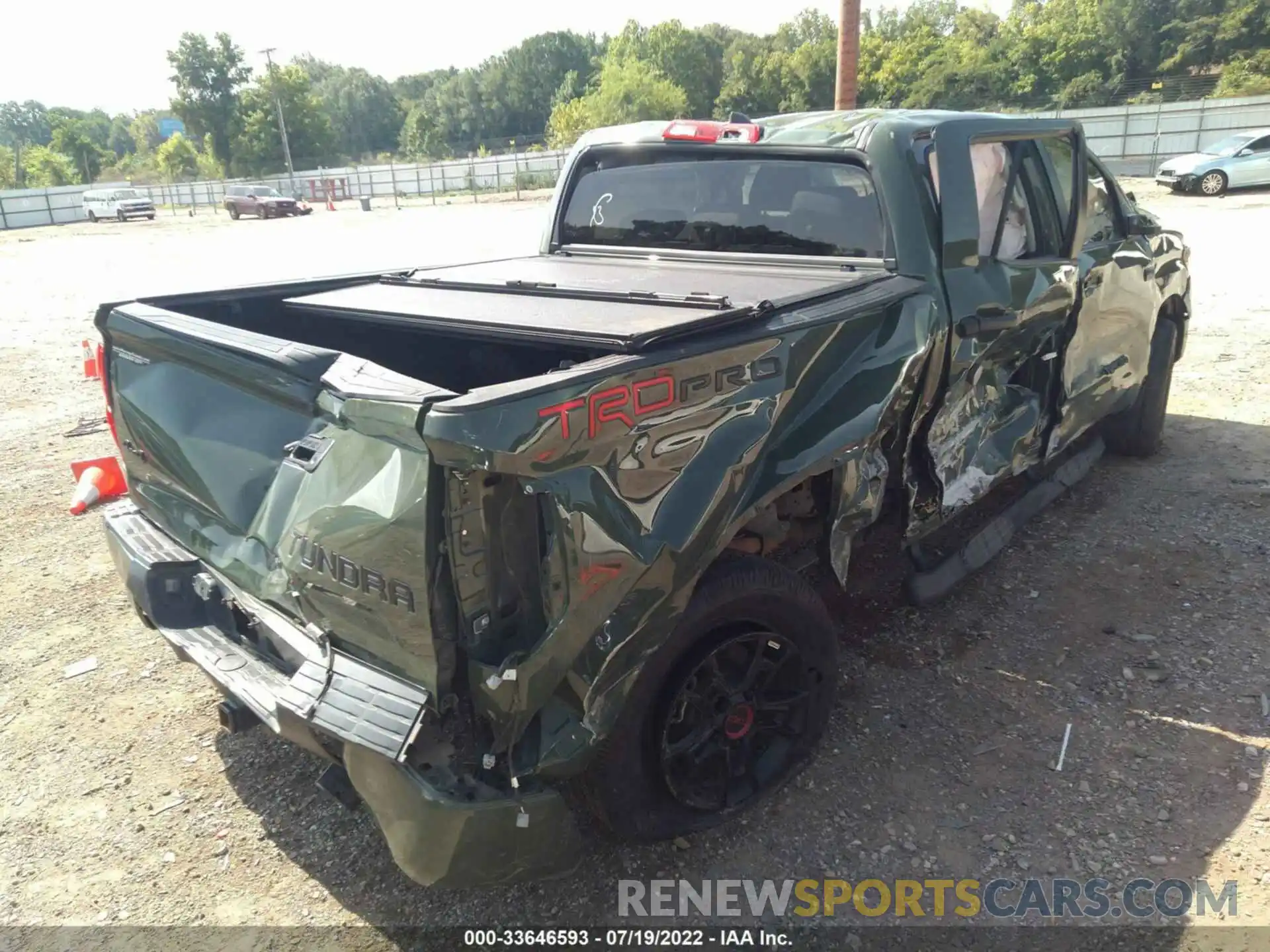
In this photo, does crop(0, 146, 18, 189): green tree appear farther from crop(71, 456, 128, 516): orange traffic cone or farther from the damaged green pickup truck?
the damaged green pickup truck

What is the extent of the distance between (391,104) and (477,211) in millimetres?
86385

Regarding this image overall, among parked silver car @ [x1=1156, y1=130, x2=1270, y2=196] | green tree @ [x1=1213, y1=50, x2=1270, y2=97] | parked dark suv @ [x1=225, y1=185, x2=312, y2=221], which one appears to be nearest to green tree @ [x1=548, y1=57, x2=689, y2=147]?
parked dark suv @ [x1=225, y1=185, x2=312, y2=221]

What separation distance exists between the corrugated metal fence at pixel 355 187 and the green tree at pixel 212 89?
1297 cm

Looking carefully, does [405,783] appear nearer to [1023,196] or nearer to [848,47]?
[1023,196]

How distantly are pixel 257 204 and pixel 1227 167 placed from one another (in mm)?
35464

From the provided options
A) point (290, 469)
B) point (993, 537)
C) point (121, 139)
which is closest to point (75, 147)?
point (121, 139)

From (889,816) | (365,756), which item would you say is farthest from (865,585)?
(365,756)

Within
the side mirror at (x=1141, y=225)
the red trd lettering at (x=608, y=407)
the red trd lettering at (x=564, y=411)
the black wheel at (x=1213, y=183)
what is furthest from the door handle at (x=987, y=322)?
the black wheel at (x=1213, y=183)

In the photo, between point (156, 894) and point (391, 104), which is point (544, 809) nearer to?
point (156, 894)

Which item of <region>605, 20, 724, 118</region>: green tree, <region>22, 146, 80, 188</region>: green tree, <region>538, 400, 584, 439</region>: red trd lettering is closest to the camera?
<region>538, 400, 584, 439</region>: red trd lettering

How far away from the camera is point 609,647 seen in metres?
2.11

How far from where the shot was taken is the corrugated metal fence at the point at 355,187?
4212 centimetres

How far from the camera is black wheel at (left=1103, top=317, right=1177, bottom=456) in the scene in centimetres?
518

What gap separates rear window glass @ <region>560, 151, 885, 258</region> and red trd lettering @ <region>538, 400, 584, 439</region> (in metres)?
1.88
